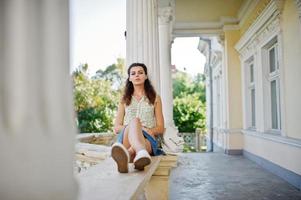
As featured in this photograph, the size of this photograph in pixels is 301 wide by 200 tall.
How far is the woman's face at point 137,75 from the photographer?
2.84 metres

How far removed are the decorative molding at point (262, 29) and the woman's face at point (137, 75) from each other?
329cm

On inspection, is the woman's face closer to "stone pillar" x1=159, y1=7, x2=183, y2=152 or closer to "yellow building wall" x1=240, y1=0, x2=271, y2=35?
"stone pillar" x1=159, y1=7, x2=183, y2=152

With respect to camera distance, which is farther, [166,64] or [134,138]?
[166,64]

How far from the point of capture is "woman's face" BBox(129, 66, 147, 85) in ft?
9.30

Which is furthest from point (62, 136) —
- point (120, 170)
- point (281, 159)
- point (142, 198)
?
point (281, 159)

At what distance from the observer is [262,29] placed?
6152 mm

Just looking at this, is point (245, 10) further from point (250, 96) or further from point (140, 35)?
point (140, 35)

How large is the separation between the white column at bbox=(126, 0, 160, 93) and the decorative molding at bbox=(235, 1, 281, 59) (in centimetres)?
274

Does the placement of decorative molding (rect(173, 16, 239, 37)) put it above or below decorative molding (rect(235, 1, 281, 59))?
above

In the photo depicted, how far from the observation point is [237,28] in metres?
8.80

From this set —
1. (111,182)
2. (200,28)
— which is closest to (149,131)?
(111,182)

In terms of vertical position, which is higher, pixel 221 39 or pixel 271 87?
pixel 221 39

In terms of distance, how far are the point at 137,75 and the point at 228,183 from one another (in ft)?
8.77

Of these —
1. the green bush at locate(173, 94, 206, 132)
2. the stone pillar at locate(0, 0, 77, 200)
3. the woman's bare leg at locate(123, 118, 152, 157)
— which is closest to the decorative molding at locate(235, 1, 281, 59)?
the woman's bare leg at locate(123, 118, 152, 157)
